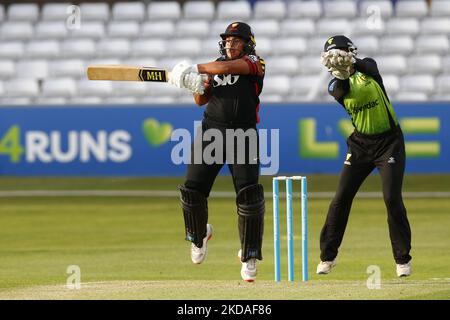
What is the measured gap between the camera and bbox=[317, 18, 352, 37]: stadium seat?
71.9 feet

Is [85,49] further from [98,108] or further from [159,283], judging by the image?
[159,283]

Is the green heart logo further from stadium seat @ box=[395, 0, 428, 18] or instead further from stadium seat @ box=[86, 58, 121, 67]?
stadium seat @ box=[395, 0, 428, 18]

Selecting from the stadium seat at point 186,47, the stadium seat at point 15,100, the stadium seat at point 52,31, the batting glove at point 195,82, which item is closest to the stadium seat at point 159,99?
the stadium seat at point 186,47

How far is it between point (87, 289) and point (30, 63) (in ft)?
47.1

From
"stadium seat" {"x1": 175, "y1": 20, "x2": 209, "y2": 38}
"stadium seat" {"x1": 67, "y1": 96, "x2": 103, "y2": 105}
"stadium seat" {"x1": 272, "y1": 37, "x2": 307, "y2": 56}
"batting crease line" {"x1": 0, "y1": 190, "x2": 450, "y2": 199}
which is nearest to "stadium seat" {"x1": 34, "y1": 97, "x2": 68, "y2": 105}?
"stadium seat" {"x1": 67, "y1": 96, "x2": 103, "y2": 105}

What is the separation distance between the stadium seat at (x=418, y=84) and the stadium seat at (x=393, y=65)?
0.26m

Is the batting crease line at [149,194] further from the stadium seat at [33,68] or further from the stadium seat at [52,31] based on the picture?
the stadium seat at [52,31]

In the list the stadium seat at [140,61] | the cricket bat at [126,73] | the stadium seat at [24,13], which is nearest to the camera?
the cricket bat at [126,73]

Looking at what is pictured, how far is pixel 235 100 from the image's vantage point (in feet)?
30.3

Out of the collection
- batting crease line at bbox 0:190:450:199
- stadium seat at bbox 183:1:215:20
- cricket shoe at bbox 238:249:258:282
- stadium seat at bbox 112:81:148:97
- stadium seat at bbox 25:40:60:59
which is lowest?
cricket shoe at bbox 238:249:258:282

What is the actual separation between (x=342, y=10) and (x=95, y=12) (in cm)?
487

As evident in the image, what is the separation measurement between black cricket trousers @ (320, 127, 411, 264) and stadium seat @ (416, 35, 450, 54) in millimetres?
12599

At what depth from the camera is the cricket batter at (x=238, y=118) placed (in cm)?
921
